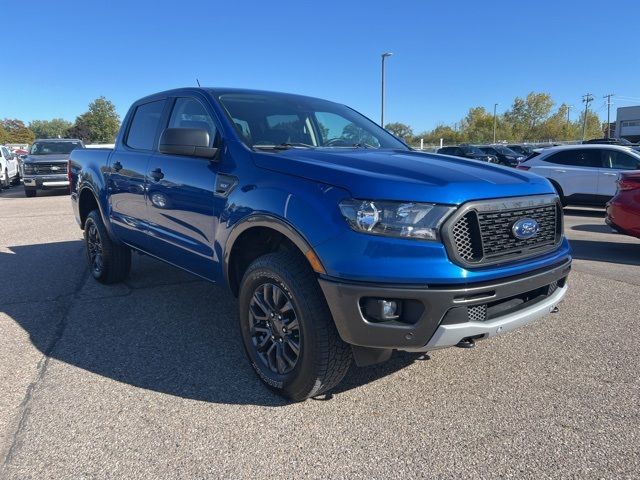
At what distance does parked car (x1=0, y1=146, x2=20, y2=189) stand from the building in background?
224ft

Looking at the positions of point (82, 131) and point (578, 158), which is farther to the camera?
point (82, 131)

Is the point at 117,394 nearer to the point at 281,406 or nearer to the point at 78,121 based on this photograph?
the point at 281,406

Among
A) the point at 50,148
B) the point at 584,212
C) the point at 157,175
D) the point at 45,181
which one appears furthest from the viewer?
the point at 50,148

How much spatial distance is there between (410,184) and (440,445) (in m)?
1.33

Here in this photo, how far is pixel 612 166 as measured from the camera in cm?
1146

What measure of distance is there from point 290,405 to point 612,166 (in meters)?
11.1

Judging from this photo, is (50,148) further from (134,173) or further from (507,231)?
A: (507,231)

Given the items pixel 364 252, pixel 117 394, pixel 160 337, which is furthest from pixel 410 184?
pixel 160 337

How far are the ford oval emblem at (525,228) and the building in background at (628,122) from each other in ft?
242

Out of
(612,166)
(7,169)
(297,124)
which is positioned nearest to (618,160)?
(612,166)

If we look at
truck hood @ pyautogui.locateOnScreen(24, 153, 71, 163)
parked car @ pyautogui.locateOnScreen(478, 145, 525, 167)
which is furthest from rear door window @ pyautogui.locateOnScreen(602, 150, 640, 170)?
truck hood @ pyautogui.locateOnScreen(24, 153, 71, 163)

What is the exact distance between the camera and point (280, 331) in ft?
9.89

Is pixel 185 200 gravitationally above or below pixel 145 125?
below

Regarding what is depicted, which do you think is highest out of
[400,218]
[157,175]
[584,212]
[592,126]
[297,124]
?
[592,126]
